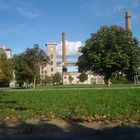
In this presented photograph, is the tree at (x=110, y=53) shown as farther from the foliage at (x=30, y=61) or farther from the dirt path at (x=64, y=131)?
the dirt path at (x=64, y=131)

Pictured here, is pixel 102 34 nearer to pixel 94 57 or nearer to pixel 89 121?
pixel 94 57

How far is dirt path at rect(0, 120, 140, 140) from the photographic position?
8836mm

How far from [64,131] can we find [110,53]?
2178 inches

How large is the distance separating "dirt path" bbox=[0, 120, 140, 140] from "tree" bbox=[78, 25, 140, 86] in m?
53.2

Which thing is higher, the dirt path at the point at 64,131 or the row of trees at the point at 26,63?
the row of trees at the point at 26,63

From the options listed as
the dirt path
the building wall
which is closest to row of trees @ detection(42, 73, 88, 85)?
the building wall

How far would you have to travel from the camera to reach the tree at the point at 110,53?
64250mm

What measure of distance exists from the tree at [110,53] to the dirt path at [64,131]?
175 ft

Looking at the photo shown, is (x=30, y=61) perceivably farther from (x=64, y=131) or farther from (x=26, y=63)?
(x=64, y=131)

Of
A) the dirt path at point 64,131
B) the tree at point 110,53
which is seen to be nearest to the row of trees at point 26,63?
the tree at point 110,53

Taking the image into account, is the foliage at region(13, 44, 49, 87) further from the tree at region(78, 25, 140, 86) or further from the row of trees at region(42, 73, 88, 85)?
the row of trees at region(42, 73, 88, 85)

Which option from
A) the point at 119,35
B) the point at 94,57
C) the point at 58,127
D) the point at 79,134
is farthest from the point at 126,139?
the point at 119,35

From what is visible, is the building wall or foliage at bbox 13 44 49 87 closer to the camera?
foliage at bbox 13 44 49 87

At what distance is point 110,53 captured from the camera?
2534 inches
